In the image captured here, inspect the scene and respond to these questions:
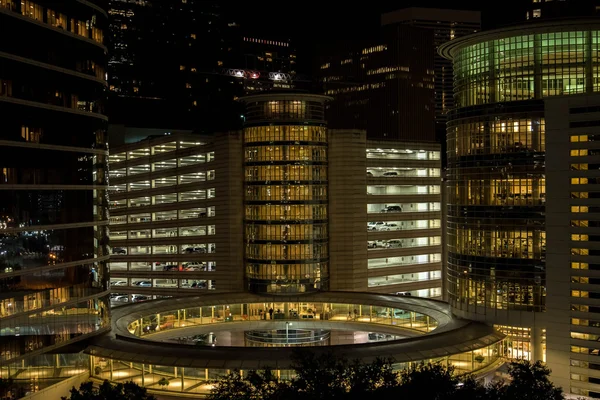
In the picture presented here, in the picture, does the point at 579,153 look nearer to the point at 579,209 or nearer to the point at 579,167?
the point at 579,167

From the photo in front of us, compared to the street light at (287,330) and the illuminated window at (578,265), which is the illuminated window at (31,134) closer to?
the street light at (287,330)

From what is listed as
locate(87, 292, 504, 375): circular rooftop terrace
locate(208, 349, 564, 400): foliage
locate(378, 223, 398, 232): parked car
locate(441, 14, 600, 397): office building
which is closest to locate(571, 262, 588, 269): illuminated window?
locate(441, 14, 600, 397): office building

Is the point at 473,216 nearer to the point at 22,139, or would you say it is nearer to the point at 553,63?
the point at 553,63

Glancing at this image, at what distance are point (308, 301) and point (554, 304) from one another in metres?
35.0

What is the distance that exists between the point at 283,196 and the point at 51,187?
4768 cm

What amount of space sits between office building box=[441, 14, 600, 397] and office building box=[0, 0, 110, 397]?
130ft

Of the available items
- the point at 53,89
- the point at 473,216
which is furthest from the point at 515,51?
the point at 53,89

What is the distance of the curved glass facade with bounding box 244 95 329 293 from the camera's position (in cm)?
10744

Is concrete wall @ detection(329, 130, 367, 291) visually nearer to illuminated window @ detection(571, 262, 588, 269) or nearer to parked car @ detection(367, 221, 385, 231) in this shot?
parked car @ detection(367, 221, 385, 231)

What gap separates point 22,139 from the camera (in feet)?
199

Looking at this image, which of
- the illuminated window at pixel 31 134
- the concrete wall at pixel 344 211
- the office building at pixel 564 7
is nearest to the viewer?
the illuminated window at pixel 31 134

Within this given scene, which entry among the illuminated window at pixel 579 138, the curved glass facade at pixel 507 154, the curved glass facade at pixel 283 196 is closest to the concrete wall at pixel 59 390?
the curved glass facade at pixel 283 196

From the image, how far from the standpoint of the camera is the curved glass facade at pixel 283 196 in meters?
107

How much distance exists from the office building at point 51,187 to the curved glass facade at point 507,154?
130 feet
